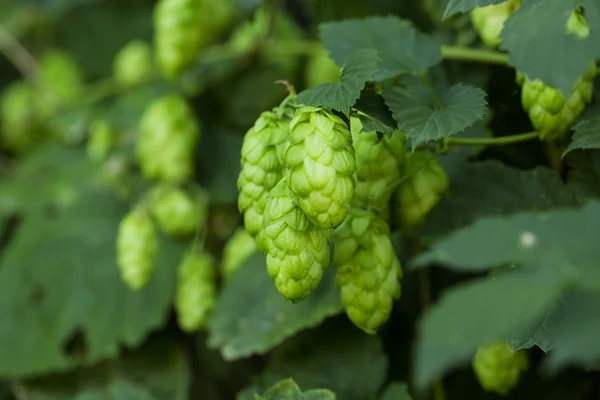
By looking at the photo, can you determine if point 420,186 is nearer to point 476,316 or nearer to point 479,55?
point 479,55

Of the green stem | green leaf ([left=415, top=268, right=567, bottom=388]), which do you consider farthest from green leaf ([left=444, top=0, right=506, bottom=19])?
green leaf ([left=415, top=268, right=567, bottom=388])

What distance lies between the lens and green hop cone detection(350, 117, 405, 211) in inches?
35.1

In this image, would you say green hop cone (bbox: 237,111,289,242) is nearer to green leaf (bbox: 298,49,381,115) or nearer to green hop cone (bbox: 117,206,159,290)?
green leaf (bbox: 298,49,381,115)

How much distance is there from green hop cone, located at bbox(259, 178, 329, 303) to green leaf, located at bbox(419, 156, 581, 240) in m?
0.25

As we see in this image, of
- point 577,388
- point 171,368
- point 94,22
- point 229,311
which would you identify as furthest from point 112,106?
point 577,388

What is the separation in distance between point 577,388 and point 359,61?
70cm

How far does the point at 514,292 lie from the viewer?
→ 477mm

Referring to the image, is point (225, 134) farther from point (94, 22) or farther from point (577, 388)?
point (94, 22)

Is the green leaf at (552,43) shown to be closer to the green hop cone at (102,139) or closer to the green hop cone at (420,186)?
the green hop cone at (420,186)

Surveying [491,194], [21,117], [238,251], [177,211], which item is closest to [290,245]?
[491,194]

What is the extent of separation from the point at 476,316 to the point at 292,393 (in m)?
0.52

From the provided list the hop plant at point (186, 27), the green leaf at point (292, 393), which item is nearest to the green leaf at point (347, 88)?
the green leaf at point (292, 393)

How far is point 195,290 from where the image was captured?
135 cm

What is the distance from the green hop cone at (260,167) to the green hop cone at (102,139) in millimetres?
1005
